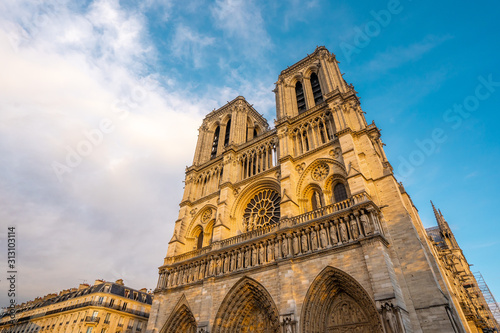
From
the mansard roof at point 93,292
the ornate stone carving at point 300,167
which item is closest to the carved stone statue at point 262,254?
the ornate stone carving at point 300,167

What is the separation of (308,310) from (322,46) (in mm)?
18691

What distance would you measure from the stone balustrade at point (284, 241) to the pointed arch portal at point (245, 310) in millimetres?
1005

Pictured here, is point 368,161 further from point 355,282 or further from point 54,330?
point 54,330

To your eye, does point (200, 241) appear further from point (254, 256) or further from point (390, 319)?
point (390, 319)

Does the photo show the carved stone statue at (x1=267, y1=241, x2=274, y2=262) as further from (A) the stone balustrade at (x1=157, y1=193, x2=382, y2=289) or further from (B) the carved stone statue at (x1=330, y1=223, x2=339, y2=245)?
(B) the carved stone statue at (x1=330, y1=223, x2=339, y2=245)

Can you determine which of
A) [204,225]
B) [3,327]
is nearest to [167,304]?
[204,225]

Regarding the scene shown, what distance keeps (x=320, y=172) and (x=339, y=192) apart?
5.43ft

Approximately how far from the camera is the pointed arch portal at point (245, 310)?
13617mm

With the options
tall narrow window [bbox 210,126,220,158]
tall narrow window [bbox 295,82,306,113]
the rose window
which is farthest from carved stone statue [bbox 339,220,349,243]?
tall narrow window [bbox 210,126,220,158]

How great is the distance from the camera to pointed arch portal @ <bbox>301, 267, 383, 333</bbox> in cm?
1088

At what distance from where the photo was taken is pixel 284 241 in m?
13.8

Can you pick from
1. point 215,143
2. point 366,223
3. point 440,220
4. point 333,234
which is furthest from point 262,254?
point 440,220

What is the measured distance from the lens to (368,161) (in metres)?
14.7

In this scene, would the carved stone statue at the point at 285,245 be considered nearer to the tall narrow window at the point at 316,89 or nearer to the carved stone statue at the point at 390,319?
the carved stone statue at the point at 390,319
